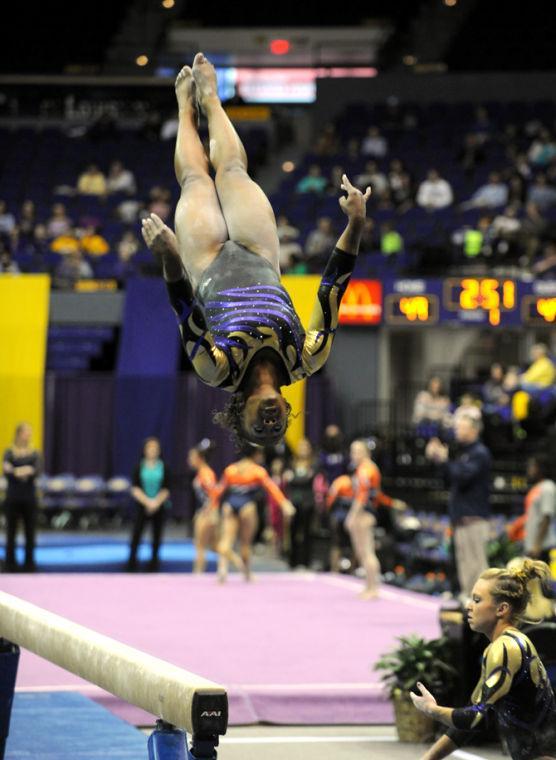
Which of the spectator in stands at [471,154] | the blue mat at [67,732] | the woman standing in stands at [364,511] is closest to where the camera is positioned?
the blue mat at [67,732]

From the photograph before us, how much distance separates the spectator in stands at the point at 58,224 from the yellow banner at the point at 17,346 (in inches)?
60.2

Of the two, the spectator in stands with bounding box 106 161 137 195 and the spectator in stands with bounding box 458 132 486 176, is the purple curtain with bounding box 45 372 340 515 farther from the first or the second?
the spectator in stands with bounding box 458 132 486 176

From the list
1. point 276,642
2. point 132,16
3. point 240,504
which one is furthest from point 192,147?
point 132,16

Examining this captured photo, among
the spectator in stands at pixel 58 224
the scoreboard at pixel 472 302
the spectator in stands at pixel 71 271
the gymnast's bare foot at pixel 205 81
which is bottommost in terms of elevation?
the gymnast's bare foot at pixel 205 81

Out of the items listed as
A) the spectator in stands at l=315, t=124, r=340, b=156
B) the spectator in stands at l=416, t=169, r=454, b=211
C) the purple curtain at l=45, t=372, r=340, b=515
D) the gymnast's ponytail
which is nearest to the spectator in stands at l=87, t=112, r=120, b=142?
the spectator in stands at l=315, t=124, r=340, b=156

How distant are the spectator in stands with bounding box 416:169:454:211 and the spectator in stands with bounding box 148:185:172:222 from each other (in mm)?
3502

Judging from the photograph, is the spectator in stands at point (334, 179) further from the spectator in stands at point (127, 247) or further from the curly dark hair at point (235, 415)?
the curly dark hair at point (235, 415)

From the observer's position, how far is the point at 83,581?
12.4 m

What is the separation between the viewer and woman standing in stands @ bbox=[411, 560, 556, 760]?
4359 mm

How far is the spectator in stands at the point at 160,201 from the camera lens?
18562 mm

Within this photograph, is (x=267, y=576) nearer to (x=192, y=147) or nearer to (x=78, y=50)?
(x=192, y=147)

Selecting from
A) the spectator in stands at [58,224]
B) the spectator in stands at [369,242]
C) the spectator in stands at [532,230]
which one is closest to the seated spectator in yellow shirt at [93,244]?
the spectator in stands at [58,224]

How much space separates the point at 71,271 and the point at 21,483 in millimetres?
5625

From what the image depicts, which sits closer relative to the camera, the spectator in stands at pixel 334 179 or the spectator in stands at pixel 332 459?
the spectator in stands at pixel 332 459
